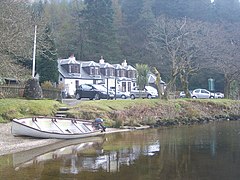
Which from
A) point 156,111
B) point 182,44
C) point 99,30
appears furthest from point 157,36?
point 156,111

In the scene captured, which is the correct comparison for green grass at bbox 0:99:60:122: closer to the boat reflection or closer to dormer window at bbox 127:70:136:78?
the boat reflection

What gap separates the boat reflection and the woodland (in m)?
24.8

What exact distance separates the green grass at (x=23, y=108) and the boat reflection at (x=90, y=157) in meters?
7.01

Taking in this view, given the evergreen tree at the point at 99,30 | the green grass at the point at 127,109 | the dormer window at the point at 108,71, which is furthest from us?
the evergreen tree at the point at 99,30

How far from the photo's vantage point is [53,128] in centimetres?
2206

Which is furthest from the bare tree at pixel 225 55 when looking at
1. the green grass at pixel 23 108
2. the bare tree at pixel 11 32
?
the bare tree at pixel 11 32

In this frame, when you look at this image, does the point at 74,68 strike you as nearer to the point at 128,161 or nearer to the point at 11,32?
the point at 11,32

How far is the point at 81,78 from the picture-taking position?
5909 cm

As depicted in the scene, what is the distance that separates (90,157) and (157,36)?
129 feet

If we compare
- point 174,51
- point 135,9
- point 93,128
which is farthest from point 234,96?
point 93,128

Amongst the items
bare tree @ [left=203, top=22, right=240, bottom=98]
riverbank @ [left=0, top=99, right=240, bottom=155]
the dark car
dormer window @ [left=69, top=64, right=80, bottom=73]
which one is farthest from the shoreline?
dormer window @ [left=69, top=64, right=80, bottom=73]

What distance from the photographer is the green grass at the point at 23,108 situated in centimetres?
2488

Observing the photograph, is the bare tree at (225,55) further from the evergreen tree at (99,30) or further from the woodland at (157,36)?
the evergreen tree at (99,30)

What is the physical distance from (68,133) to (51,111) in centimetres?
570
